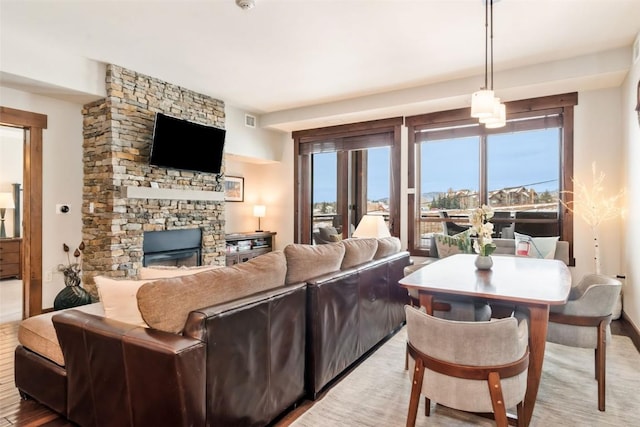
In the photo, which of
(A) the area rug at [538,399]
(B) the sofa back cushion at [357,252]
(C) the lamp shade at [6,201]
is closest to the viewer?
(A) the area rug at [538,399]

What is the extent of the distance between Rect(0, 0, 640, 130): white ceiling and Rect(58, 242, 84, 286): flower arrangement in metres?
1.86

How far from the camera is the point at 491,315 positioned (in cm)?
278

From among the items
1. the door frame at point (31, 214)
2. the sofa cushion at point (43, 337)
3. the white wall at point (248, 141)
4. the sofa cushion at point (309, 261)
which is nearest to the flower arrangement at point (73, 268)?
the door frame at point (31, 214)

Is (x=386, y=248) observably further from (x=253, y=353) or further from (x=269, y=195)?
(x=269, y=195)

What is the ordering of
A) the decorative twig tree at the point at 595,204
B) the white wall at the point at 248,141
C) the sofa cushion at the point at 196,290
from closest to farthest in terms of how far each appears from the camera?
the sofa cushion at the point at 196,290 < the decorative twig tree at the point at 595,204 < the white wall at the point at 248,141

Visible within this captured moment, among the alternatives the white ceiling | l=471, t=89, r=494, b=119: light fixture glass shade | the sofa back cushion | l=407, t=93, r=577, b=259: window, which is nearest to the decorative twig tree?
l=407, t=93, r=577, b=259: window

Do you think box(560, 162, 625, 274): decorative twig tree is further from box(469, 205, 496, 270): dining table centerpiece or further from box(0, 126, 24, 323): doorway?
box(0, 126, 24, 323): doorway

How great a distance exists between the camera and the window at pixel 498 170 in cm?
447

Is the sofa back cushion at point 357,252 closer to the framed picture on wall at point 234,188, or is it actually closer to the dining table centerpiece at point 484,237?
the dining table centerpiece at point 484,237

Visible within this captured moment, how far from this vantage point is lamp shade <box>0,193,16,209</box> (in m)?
6.31

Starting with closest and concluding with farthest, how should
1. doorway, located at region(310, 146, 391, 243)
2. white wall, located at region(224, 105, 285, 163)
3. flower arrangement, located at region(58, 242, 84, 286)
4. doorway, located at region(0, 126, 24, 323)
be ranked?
flower arrangement, located at region(58, 242, 84, 286)
white wall, located at region(224, 105, 285, 163)
doorway, located at region(0, 126, 24, 323)
doorway, located at region(310, 146, 391, 243)

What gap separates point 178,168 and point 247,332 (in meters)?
3.47

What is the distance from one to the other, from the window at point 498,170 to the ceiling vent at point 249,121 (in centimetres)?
257

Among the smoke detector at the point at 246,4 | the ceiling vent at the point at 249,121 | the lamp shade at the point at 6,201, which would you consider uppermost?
the smoke detector at the point at 246,4
